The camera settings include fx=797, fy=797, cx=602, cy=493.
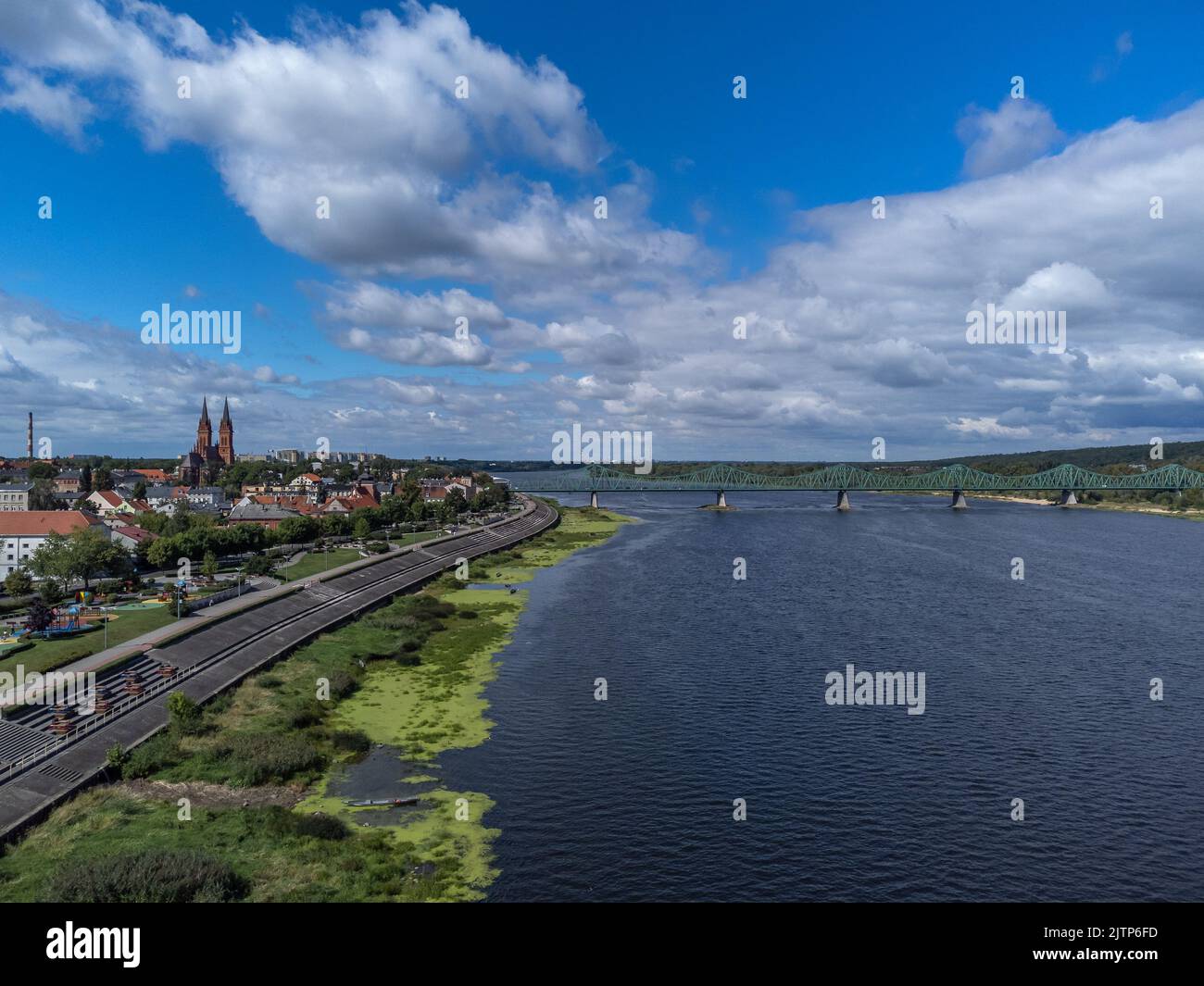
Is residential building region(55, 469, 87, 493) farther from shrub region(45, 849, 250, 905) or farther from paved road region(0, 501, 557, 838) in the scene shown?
shrub region(45, 849, 250, 905)

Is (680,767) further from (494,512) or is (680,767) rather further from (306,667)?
(494,512)

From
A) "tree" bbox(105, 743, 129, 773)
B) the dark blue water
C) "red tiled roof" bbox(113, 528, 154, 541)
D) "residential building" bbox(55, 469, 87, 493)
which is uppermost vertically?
"residential building" bbox(55, 469, 87, 493)

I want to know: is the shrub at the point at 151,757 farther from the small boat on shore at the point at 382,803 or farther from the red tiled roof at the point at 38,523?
the red tiled roof at the point at 38,523

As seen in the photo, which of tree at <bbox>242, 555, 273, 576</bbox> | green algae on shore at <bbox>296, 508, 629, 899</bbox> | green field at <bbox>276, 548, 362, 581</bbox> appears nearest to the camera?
green algae on shore at <bbox>296, 508, 629, 899</bbox>

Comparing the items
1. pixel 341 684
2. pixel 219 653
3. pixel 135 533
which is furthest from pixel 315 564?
pixel 341 684

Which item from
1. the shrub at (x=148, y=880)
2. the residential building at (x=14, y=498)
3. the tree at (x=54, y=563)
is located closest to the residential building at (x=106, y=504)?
the residential building at (x=14, y=498)

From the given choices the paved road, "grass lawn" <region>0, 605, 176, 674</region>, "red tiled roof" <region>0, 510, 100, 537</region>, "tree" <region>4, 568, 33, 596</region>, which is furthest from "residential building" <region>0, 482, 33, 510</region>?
"grass lawn" <region>0, 605, 176, 674</region>
